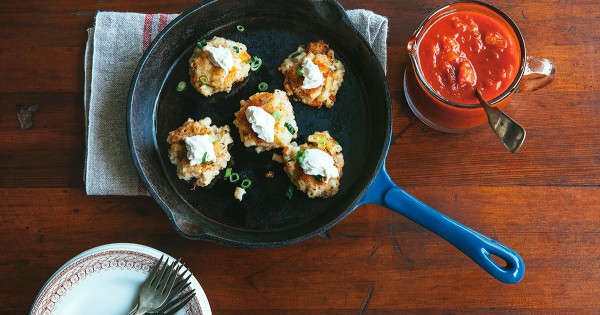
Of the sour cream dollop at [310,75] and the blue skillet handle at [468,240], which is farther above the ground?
the sour cream dollop at [310,75]

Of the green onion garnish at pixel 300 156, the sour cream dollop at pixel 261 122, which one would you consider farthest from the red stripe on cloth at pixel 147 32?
the green onion garnish at pixel 300 156

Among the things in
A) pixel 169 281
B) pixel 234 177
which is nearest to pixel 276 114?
pixel 234 177

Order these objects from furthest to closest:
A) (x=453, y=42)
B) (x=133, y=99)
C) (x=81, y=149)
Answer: (x=81, y=149)
(x=133, y=99)
(x=453, y=42)

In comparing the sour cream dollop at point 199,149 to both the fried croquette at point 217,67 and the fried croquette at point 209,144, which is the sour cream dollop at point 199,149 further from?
the fried croquette at point 217,67

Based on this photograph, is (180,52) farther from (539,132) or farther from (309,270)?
(539,132)

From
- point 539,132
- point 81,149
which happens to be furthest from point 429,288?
point 81,149

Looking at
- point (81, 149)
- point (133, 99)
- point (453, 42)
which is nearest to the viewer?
point (453, 42)
